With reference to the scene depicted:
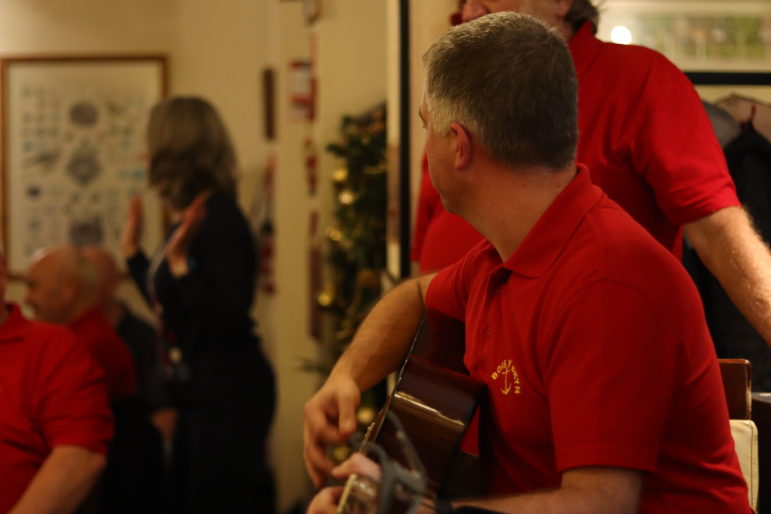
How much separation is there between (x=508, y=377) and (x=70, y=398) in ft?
4.79

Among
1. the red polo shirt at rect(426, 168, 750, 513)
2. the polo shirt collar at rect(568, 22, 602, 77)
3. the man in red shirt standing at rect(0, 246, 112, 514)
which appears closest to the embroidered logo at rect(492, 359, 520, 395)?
the red polo shirt at rect(426, 168, 750, 513)

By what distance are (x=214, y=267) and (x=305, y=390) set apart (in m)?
1.93

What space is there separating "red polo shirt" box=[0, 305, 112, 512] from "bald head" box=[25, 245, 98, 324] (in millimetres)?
764

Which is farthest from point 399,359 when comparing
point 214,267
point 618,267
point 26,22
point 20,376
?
point 26,22

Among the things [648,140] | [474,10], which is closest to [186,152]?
[474,10]

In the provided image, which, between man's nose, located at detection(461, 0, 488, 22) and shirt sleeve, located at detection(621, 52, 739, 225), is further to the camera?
man's nose, located at detection(461, 0, 488, 22)

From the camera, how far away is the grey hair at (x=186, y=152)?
3.50 meters

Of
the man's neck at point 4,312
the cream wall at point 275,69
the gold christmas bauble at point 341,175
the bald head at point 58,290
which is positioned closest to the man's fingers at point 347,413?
the man's neck at point 4,312

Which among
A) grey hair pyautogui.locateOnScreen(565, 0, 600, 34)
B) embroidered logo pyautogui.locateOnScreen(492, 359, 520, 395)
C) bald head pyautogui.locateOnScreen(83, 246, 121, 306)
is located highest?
grey hair pyautogui.locateOnScreen(565, 0, 600, 34)

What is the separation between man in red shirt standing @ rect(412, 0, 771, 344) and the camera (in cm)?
165

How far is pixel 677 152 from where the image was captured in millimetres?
1703

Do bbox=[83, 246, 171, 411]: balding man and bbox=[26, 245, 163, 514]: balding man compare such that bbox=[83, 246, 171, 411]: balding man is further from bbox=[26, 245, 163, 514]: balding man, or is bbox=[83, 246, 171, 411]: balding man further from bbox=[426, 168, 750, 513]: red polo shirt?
bbox=[426, 168, 750, 513]: red polo shirt

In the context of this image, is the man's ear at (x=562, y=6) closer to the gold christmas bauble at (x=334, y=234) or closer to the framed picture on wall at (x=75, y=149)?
the gold christmas bauble at (x=334, y=234)

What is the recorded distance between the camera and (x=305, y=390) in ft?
17.0
